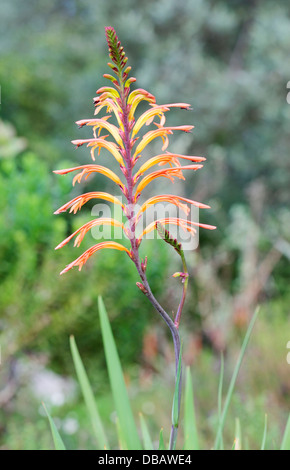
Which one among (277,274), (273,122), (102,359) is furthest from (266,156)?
(102,359)

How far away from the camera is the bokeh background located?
236cm

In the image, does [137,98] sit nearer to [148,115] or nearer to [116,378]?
[148,115]

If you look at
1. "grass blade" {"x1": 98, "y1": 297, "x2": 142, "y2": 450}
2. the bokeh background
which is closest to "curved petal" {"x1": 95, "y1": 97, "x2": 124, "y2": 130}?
"grass blade" {"x1": 98, "y1": 297, "x2": 142, "y2": 450}

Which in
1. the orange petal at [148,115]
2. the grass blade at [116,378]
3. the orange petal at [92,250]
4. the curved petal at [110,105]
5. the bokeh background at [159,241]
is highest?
the bokeh background at [159,241]

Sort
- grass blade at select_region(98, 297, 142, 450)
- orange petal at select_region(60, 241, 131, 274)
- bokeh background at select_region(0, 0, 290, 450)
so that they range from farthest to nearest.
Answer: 1. bokeh background at select_region(0, 0, 290, 450)
2. grass blade at select_region(98, 297, 142, 450)
3. orange petal at select_region(60, 241, 131, 274)

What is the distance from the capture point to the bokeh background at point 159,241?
2.36 m

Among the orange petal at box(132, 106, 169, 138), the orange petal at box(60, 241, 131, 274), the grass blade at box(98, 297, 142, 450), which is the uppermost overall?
the orange petal at box(132, 106, 169, 138)

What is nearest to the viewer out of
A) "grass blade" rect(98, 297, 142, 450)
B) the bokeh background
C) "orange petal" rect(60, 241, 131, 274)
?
"orange petal" rect(60, 241, 131, 274)

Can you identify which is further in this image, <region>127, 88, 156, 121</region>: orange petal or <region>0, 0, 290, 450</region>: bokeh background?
<region>0, 0, 290, 450</region>: bokeh background

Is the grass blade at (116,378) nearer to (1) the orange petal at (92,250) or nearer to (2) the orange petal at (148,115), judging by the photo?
(1) the orange petal at (92,250)

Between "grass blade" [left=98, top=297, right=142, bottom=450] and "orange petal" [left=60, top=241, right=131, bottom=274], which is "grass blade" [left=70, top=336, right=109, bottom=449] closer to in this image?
"grass blade" [left=98, top=297, right=142, bottom=450]

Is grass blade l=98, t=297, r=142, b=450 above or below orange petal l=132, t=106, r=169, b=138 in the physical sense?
below

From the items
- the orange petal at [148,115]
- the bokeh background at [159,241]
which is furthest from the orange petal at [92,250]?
the bokeh background at [159,241]
